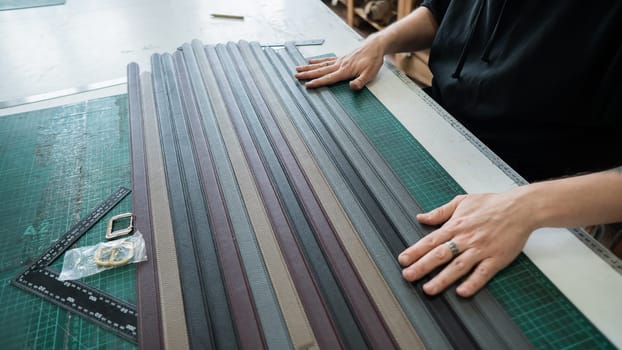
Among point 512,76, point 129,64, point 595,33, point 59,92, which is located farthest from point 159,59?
point 595,33

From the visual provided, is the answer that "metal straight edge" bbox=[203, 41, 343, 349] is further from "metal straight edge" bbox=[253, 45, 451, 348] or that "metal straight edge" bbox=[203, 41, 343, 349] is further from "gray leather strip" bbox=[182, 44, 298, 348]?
"metal straight edge" bbox=[253, 45, 451, 348]

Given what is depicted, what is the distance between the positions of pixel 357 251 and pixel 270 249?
19 cm

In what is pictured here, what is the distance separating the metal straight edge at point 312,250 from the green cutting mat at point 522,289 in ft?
0.96

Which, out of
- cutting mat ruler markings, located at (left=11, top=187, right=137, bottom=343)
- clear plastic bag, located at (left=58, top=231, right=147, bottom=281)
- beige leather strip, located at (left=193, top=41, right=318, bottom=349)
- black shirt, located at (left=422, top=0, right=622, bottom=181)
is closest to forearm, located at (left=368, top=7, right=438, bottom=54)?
black shirt, located at (left=422, top=0, right=622, bottom=181)

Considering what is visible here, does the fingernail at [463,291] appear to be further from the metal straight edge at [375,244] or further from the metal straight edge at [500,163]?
the metal straight edge at [500,163]

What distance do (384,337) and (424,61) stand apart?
8.84 ft

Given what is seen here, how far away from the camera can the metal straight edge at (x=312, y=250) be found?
0.69 metres

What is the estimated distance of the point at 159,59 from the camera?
1487mm

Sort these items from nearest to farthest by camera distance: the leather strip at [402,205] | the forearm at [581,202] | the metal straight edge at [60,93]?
the leather strip at [402,205], the forearm at [581,202], the metal straight edge at [60,93]

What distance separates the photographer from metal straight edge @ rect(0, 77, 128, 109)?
133cm

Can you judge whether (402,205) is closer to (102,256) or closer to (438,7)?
(102,256)

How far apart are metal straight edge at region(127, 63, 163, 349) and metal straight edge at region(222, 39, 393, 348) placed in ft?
1.14

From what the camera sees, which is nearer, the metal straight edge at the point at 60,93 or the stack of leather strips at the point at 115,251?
the stack of leather strips at the point at 115,251

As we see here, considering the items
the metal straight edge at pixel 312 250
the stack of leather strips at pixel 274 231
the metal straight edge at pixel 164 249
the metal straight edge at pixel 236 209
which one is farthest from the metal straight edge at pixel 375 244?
the metal straight edge at pixel 164 249
